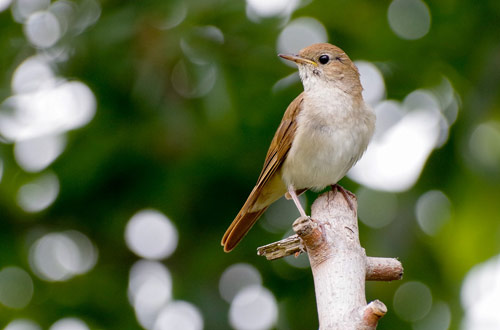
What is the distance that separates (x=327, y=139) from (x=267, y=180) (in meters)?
0.47

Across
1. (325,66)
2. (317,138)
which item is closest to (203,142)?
(325,66)

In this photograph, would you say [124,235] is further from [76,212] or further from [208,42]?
[208,42]

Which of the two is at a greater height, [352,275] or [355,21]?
[355,21]

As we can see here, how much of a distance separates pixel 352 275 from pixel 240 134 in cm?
276

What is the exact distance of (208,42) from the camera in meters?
5.51

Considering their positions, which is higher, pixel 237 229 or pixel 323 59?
pixel 323 59

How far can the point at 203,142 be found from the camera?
5.71 m

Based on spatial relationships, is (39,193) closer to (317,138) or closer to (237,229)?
(237,229)

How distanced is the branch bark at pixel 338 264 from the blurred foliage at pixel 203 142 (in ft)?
5.79

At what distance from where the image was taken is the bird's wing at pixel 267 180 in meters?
4.80

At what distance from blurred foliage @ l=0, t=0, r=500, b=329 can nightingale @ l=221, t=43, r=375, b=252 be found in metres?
0.47

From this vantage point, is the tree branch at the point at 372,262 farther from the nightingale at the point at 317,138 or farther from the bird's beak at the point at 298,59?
the bird's beak at the point at 298,59

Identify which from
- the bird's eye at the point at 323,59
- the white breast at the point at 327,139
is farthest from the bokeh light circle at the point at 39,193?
the bird's eye at the point at 323,59

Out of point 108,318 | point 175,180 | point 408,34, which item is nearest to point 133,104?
point 175,180
